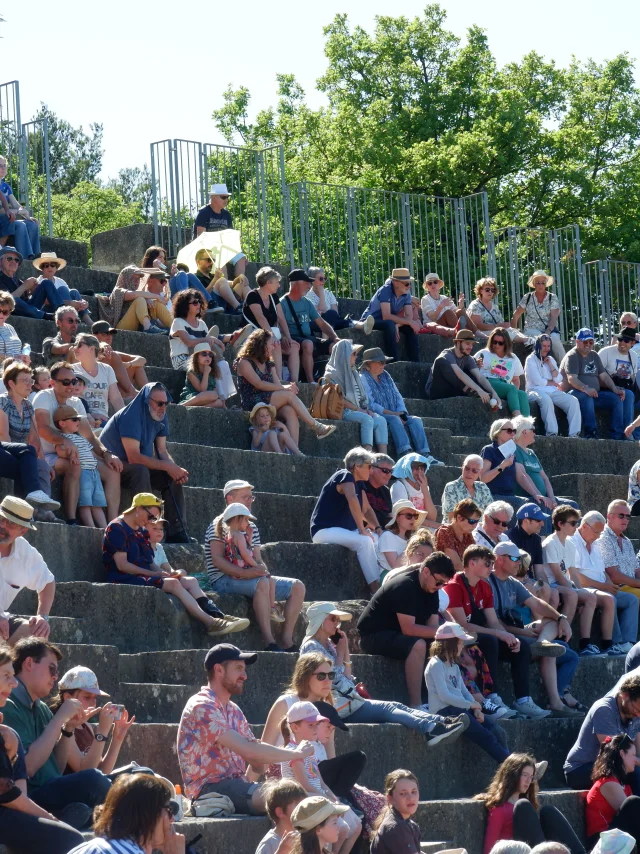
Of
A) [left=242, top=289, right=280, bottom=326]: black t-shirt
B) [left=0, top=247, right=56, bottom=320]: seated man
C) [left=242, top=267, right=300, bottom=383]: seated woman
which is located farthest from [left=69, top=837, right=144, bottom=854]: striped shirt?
[left=242, top=289, right=280, bottom=326]: black t-shirt

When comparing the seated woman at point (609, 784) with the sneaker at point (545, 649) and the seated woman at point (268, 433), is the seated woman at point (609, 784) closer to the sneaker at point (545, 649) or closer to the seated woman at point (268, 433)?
the sneaker at point (545, 649)

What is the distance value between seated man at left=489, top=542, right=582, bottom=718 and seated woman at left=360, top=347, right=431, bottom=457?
2.71m

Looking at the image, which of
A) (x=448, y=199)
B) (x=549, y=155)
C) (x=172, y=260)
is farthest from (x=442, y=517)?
(x=549, y=155)

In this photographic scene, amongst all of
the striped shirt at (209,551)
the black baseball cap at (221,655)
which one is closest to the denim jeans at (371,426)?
the striped shirt at (209,551)

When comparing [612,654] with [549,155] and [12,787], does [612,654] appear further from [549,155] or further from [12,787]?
[549,155]

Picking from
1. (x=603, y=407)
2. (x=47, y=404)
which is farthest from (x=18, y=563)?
(x=603, y=407)

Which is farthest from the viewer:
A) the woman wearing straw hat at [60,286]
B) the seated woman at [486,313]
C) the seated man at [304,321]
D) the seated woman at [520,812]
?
the seated woman at [486,313]

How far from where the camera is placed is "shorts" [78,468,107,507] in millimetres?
11039

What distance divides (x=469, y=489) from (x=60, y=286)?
428 cm

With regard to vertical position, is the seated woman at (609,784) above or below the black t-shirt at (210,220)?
below

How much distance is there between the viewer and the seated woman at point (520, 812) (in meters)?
9.15

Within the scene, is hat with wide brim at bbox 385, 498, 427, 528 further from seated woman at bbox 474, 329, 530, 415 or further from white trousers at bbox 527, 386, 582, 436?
white trousers at bbox 527, 386, 582, 436

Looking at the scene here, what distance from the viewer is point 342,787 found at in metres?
8.48

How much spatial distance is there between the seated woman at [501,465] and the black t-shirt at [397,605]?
10.5 feet
